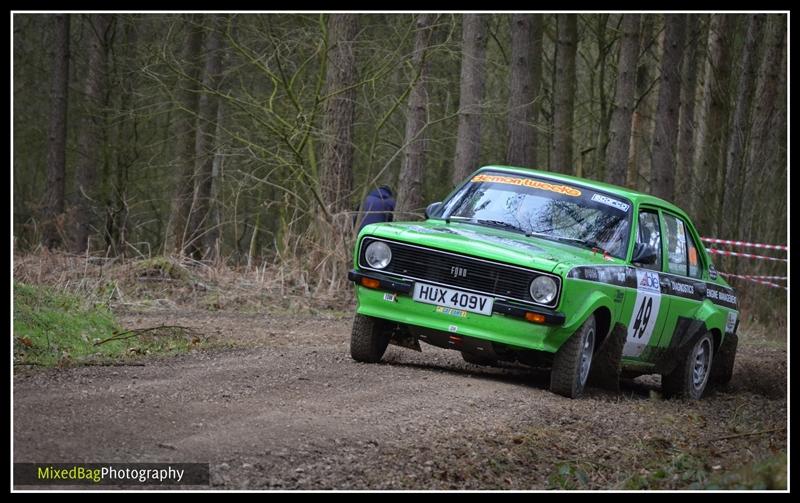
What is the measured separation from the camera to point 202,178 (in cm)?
2494

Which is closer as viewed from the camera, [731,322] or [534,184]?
[534,184]

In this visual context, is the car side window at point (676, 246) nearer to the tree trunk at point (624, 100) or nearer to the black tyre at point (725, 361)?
the black tyre at point (725, 361)

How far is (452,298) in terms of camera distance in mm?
9305

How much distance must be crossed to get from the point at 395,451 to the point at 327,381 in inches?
83.8

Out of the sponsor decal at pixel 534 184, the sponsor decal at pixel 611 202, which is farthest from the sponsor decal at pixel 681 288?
the sponsor decal at pixel 534 184

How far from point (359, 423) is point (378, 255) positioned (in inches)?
95.0

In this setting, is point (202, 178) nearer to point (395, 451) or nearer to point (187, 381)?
point (187, 381)

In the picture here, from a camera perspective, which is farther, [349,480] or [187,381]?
[187,381]

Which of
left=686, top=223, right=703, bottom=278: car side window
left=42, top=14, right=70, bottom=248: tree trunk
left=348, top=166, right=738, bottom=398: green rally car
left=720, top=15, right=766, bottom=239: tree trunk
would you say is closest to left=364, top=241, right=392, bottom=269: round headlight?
left=348, top=166, right=738, bottom=398: green rally car

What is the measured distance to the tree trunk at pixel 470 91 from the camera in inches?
779

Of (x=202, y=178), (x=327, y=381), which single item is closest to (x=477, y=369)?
(x=327, y=381)

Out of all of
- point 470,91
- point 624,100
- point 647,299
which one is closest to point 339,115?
point 470,91

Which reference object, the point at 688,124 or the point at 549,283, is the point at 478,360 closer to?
the point at 549,283

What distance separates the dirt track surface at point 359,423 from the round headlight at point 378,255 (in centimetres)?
90
